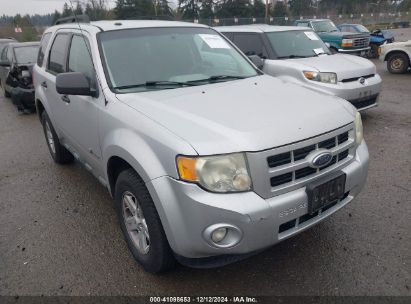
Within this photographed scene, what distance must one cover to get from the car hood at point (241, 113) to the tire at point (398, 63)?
10640 mm

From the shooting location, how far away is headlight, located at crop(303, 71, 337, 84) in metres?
6.27

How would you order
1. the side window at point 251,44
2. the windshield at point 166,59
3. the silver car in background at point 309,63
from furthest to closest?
the side window at point 251,44 < the silver car in background at point 309,63 < the windshield at point 166,59

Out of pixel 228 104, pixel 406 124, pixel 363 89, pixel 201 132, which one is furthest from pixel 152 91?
pixel 406 124

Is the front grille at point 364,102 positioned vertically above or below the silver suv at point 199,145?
below

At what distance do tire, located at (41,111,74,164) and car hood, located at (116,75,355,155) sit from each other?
236 cm

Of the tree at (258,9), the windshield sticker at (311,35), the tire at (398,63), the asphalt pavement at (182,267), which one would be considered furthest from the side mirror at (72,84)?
the tree at (258,9)

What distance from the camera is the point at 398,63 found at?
12.0m

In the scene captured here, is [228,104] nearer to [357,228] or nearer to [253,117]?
[253,117]

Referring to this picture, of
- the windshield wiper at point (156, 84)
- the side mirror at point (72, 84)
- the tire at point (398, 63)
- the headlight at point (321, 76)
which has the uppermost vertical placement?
the side mirror at point (72, 84)

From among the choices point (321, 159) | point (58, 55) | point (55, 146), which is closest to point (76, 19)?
point (58, 55)

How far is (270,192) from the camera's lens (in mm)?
2242

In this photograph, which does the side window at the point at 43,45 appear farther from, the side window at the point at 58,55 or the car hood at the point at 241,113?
the car hood at the point at 241,113

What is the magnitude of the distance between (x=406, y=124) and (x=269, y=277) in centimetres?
511

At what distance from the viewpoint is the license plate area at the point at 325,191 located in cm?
236
